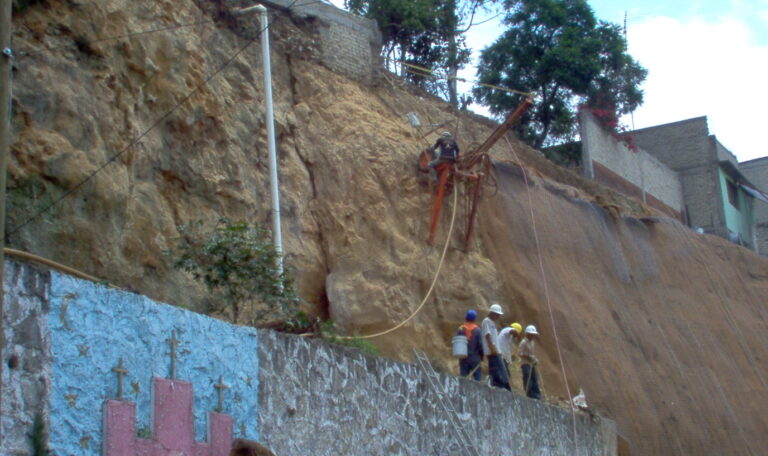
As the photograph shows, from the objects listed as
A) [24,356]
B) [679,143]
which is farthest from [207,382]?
[679,143]

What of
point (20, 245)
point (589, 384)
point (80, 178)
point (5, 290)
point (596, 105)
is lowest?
point (589, 384)

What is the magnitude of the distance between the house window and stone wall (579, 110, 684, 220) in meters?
2.21

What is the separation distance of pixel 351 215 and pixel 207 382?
8306 mm

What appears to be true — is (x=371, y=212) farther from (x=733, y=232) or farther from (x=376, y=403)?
(x=733, y=232)

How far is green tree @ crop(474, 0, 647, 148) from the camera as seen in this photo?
2819cm

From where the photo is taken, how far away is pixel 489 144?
56.3 feet

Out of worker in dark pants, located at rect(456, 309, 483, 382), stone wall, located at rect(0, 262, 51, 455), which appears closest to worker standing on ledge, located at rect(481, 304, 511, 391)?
worker in dark pants, located at rect(456, 309, 483, 382)

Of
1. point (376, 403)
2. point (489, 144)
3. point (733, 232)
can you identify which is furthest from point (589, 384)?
point (733, 232)

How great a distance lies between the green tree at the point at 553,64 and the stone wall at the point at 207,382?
17.1m

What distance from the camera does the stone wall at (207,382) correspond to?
21.9 feet

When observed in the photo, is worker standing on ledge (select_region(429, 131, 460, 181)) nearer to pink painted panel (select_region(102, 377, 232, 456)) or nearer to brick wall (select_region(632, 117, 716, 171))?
pink painted panel (select_region(102, 377, 232, 456))

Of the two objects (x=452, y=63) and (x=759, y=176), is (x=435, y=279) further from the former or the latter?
(x=759, y=176)

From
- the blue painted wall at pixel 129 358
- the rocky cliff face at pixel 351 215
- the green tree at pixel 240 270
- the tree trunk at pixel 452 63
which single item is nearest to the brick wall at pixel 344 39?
the rocky cliff face at pixel 351 215

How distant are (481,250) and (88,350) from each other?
12.0m
